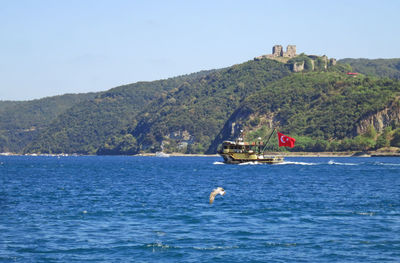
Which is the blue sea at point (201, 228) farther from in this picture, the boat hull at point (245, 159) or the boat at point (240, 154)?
the boat at point (240, 154)

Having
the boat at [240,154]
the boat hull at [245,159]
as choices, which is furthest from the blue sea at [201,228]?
the boat at [240,154]

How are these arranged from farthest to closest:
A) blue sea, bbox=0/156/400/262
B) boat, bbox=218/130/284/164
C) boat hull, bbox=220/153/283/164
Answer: boat, bbox=218/130/284/164 < boat hull, bbox=220/153/283/164 < blue sea, bbox=0/156/400/262

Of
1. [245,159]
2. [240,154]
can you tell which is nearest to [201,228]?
[240,154]

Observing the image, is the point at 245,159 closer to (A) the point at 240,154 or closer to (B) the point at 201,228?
(A) the point at 240,154

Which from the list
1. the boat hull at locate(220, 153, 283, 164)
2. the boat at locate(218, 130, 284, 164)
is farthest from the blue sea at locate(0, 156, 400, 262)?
the boat at locate(218, 130, 284, 164)

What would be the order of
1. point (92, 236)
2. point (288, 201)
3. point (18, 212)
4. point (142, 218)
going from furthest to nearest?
point (288, 201) < point (18, 212) < point (142, 218) < point (92, 236)

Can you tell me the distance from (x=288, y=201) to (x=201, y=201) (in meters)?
8.99

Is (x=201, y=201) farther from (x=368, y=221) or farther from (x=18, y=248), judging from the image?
(x=18, y=248)

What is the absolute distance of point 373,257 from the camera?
110 feet

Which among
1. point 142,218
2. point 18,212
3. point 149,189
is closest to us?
point 142,218

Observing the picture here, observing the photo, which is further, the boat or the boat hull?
the boat

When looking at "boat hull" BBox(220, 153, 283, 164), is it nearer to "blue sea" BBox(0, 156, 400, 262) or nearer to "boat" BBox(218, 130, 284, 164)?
"boat" BBox(218, 130, 284, 164)

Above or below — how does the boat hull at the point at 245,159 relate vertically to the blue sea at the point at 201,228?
above

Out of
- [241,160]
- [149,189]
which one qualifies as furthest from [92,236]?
[241,160]
